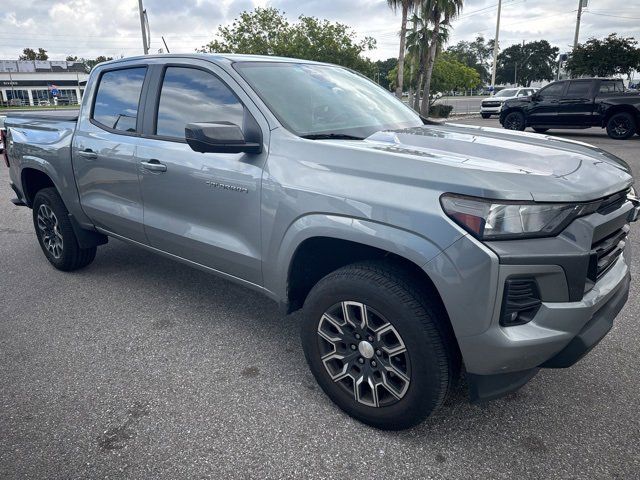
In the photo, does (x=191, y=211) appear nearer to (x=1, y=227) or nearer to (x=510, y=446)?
(x=510, y=446)

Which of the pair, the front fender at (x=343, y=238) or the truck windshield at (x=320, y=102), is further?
the truck windshield at (x=320, y=102)

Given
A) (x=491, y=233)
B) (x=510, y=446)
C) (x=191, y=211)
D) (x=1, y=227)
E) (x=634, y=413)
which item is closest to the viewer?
(x=491, y=233)

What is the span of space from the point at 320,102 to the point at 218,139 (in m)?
0.80

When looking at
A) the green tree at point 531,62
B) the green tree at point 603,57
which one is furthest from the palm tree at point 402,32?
the green tree at point 531,62

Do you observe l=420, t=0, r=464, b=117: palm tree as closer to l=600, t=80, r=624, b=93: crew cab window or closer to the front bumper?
l=600, t=80, r=624, b=93: crew cab window

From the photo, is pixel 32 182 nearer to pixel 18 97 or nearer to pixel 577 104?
pixel 577 104

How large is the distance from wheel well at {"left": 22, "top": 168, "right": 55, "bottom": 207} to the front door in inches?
73.8

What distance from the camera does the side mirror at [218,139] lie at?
2.55m

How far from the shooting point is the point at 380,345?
233 cm

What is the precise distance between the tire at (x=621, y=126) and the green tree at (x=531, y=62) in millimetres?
96911

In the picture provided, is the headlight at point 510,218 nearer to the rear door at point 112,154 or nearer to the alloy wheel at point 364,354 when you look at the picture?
the alloy wheel at point 364,354

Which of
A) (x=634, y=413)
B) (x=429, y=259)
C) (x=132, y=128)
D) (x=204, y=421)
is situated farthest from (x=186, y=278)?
(x=634, y=413)

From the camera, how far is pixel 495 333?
6.52 feet

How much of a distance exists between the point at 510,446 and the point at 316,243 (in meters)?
1.34
